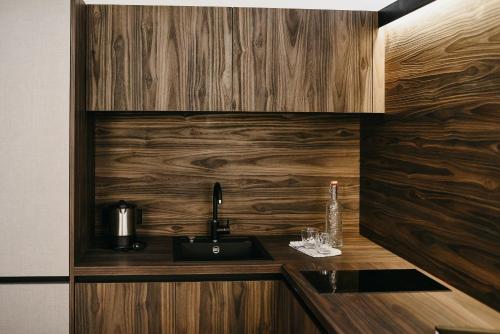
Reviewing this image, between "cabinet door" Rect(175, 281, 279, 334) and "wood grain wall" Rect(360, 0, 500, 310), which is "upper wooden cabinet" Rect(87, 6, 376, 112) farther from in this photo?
"cabinet door" Rect(175, 281, 279, 334)

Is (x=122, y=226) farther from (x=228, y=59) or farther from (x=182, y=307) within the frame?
(x=228, y=59)

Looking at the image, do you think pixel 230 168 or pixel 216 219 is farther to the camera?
pixel 230 168

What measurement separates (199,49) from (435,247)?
1.42 m

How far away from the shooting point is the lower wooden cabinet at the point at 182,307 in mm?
2520

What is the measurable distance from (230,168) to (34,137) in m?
1.10

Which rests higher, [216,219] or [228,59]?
[228,59]

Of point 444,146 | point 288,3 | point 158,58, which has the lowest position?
point 444,146

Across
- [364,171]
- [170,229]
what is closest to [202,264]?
[170,229]

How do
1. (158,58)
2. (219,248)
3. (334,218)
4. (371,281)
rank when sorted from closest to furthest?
1. (371,281)
2. (158,58)
3. (334,218)
4. (219,248)

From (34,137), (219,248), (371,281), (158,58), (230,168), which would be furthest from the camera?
(230,168)

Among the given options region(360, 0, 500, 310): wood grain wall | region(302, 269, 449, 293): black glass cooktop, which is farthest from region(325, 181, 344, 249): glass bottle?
region(302, 269, 449, 293): black glass cooktop

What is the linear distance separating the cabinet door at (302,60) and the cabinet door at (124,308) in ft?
3.23

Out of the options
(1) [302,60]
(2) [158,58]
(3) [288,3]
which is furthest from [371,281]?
Answer: (3) [288,3]

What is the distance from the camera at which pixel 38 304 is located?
2.51 metres
